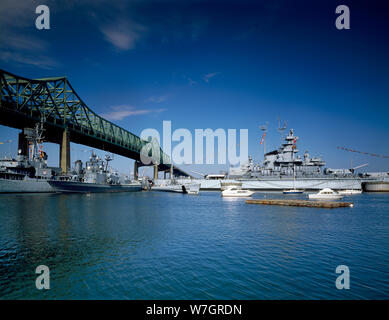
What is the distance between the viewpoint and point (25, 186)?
228ft

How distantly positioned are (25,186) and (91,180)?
2712 cm

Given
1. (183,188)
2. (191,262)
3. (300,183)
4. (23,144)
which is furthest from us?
(183,188)

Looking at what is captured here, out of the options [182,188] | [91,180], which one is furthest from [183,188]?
[91,180]

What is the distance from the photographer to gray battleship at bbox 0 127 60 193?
218 ft

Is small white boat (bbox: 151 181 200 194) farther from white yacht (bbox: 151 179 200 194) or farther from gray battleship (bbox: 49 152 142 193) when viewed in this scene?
gray battleship (bbox: 49 152 142 193)

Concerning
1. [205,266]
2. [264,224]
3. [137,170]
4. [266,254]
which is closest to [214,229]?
[264,224]

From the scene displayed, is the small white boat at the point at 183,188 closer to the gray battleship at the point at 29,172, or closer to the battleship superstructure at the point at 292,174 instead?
the battleship superstructure at the point at 292,174

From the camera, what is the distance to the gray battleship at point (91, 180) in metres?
79.6

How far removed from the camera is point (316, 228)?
943 inches

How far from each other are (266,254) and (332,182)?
108m

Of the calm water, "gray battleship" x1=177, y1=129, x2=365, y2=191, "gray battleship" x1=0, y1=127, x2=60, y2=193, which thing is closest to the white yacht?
"gray battleship" x1=177, y1=129, x2=365, y2=191

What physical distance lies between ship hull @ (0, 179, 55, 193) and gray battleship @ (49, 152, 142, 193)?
213 centimetres

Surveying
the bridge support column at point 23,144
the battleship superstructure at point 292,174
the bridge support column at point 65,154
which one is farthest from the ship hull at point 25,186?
the battleship superstructure at point 292,174

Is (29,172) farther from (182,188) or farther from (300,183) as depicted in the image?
(300,183)
